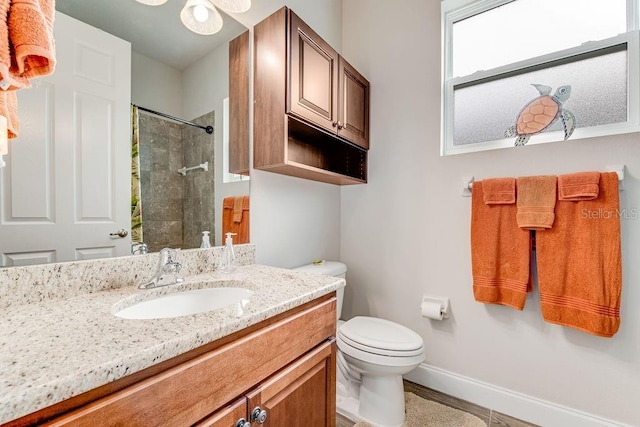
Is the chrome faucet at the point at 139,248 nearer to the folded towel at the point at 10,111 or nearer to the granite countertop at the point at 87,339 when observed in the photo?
the granite countertop at the point at 87,339

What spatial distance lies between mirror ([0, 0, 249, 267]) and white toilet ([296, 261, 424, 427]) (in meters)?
0.87

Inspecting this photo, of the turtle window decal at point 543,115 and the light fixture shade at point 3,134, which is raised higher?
the turtle window decal at point 543,115

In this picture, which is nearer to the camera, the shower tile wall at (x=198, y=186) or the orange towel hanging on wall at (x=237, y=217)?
the shower tile wall at (x=198, y=186)

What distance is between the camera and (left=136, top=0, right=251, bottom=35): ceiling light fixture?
1.25 meters

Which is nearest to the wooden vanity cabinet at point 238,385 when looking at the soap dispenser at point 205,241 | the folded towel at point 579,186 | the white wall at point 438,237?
A: the soap dispenser at point 205,241

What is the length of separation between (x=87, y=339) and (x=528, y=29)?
2.39 m

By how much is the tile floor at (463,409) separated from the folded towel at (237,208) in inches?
47.7

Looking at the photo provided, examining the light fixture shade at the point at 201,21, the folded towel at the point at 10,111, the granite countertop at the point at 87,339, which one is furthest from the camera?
the light fixture shade at the point at 201,21

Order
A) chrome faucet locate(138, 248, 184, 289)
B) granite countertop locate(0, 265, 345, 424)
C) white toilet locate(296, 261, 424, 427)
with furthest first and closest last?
white toilet locate(296, 261, 424, 427), chrome faucet locate(138, 248, 184, 289), granite countertop locate(0, 265, 345, 424)

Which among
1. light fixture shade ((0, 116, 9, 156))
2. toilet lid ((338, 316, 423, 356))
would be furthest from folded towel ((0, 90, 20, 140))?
toilet lid ((338, 316, 423, 356))

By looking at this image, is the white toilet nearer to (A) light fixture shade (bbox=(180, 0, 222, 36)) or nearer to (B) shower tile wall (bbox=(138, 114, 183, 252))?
(B) shower tile wall (bbox=(138, 114, 183, 252))

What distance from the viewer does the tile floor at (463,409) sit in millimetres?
1490

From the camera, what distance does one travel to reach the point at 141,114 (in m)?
1.10

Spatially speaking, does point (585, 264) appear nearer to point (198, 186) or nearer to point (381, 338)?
point (381, 338)
